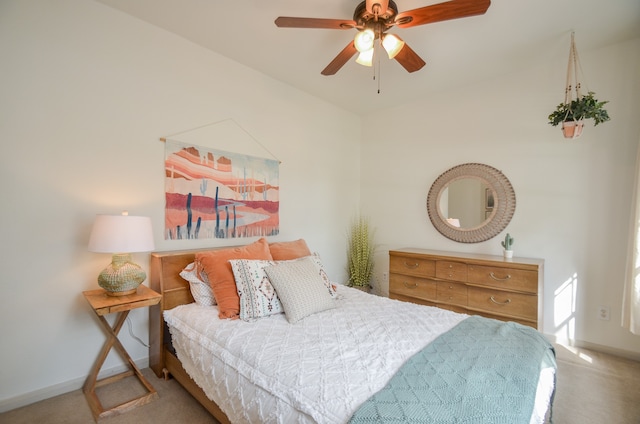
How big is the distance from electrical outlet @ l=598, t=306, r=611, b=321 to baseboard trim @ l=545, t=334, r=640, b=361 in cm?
25

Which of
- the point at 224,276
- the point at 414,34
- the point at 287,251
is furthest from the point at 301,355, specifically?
the point at 414,34

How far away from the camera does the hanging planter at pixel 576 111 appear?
85.0 inches

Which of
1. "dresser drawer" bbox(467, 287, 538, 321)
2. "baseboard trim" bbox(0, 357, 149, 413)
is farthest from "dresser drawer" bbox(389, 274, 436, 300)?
"baseboard trim" bbox(0, 357, 149, 413)

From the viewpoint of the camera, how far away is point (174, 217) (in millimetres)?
2420

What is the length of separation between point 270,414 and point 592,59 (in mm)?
3667

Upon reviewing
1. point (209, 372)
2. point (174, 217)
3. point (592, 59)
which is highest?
point (592, 59)

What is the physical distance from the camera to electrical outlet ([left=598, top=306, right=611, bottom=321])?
2.49 metres

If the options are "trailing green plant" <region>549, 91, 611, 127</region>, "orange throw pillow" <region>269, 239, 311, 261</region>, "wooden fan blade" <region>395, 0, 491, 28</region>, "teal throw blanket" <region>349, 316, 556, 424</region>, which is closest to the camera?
"teal throw blanket" <region>349, 316, 556, 424</region>

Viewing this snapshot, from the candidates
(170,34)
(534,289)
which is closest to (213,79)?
(170,34)

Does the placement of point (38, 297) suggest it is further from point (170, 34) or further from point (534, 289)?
point (534, 289)

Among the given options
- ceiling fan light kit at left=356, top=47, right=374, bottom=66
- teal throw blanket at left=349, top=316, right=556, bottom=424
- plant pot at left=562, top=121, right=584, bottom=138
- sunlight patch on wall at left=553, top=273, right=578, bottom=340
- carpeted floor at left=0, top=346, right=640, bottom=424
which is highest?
ceiling fan light kit at left=356, top=47, right=374, bottom=66

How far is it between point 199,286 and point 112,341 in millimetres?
609

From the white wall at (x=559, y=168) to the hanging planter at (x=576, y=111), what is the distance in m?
0.10

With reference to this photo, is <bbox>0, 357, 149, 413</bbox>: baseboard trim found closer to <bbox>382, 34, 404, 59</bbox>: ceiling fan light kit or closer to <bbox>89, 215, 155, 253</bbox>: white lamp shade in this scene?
<bbox>89, 215, 155, 253</bbox>: white lamp shade
